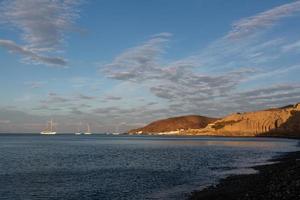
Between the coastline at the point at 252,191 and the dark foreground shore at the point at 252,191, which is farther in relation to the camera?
the coastline at the point at 252,191

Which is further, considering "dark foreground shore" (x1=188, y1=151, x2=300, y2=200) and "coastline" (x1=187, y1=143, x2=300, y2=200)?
"coastline" (x1=187, y1=143, x2=300, y2=200)

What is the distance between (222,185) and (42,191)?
18582mm

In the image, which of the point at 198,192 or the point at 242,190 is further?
the point at 198,192

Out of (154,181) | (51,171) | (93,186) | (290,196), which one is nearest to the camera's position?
(290,196)

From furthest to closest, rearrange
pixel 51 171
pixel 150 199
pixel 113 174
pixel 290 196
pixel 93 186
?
pixel 51 171, pixel 113 174, pixel 93 186, pixel 150 199, pixel 290 196

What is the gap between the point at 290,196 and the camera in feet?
96.6

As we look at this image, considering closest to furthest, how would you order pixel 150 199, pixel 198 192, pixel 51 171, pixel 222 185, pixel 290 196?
pixel 290 196 → pixel 150 199 → pixel 198 192 → pixel 222 185 → pixel 51 171

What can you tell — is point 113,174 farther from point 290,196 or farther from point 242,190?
point 290,196

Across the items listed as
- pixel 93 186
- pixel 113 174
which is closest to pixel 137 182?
pixel 93 186

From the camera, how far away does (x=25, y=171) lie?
63.3 metres

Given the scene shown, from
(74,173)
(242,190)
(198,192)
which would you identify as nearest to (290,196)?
(242,190)

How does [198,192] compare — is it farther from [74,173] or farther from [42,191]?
[74,173]

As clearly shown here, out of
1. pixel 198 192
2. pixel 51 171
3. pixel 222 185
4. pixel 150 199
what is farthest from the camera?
pixel 51 171

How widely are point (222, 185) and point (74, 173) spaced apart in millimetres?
24442
